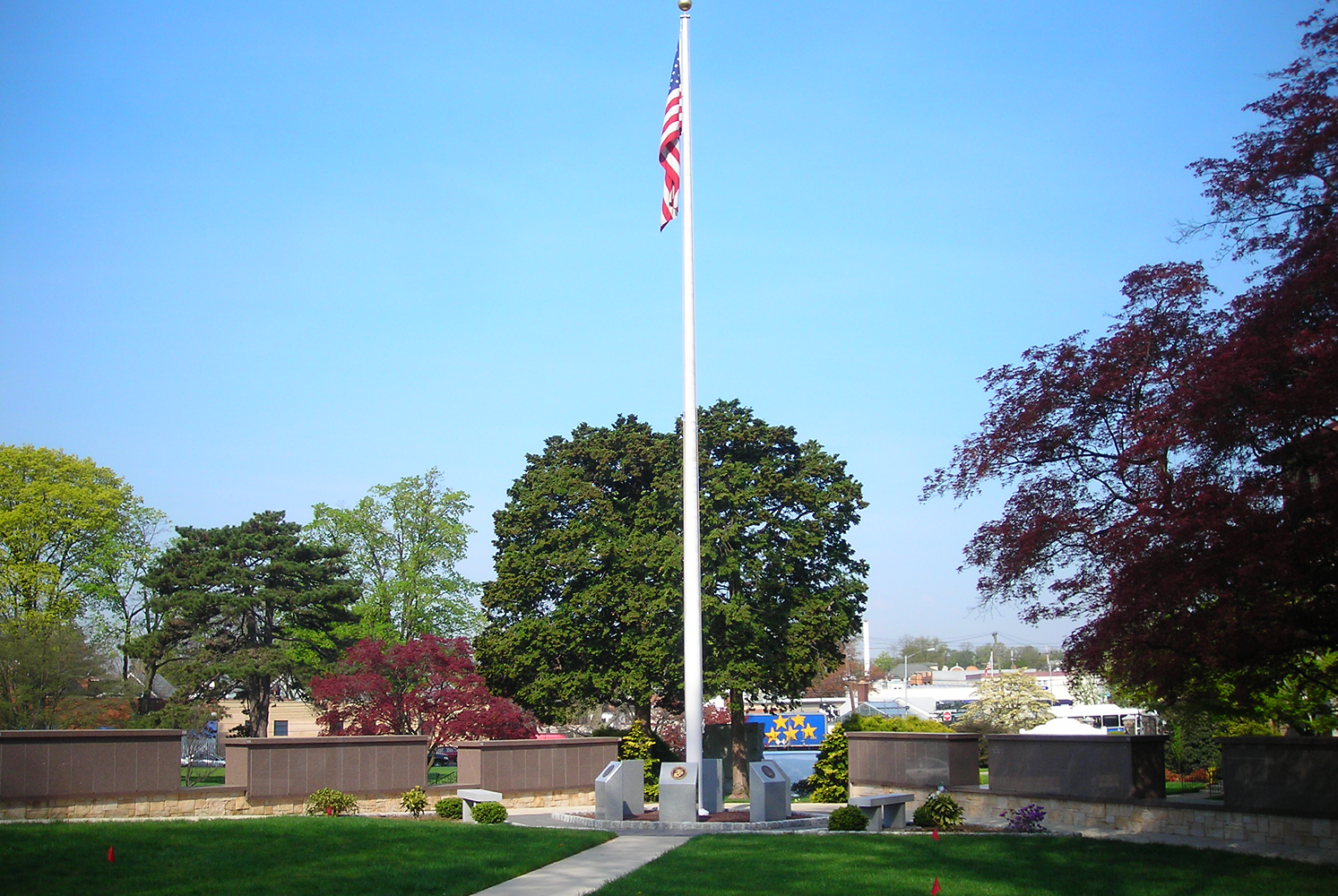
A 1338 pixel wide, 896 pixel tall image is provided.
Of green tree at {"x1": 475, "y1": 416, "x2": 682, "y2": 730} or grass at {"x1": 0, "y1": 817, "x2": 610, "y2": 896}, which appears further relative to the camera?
green tree at {"x1": 475, "y1": 416, "x2": 682, "y2": 730}

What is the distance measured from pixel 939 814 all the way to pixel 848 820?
5.84 ft

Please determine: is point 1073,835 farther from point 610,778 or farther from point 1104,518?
point 610,778

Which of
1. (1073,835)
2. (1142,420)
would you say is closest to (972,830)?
(1073,835)

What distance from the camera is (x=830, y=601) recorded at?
32219mm

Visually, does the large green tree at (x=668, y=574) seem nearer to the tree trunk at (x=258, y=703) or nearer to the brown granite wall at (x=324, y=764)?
the brown granite wall at (x=324, y=764)

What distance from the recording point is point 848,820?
1788cm

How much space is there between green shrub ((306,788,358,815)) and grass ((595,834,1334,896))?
23.6 feet

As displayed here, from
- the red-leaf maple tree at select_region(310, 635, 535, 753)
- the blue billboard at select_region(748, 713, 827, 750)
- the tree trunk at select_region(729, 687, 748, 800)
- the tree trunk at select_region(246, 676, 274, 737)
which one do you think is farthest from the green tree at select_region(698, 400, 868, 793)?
the tree trunk at select_region(246, 676, 274, 737)

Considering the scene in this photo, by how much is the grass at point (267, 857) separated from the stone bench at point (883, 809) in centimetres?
533

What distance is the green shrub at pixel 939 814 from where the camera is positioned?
18.5 m

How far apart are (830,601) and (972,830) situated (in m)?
14.2

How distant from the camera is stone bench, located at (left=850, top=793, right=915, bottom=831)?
60.4 feet

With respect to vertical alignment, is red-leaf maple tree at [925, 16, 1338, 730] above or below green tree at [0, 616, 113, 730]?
above

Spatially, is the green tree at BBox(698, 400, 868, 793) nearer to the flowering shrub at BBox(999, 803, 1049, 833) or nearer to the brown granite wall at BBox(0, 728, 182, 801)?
the flowering shrub at BBox(999, 803, 1049, 833)
